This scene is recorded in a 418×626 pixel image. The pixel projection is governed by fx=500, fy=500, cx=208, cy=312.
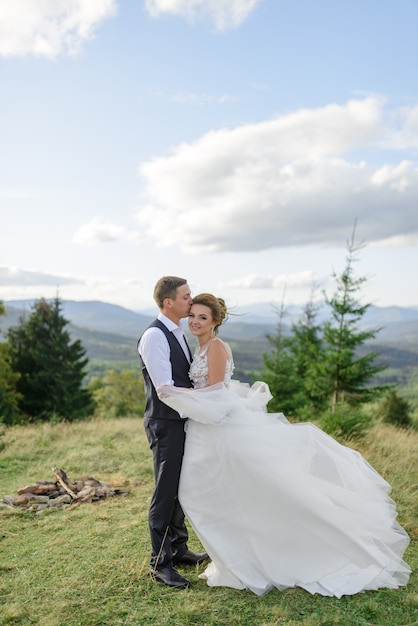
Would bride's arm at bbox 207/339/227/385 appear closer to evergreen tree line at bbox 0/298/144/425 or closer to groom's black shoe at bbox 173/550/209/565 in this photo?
groom's black shoe at bbox 173/550/209/565

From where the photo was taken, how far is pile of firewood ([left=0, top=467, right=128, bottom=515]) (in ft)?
24.3

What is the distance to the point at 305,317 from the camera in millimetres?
27516

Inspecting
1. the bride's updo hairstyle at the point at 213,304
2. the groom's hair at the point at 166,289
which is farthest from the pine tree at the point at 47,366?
the groom's hair at the point at 166,289

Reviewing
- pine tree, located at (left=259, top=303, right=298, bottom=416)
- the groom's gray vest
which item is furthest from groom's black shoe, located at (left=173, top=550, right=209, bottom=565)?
pine tree, located at (left=259, top=303, right=298, bottom=416)

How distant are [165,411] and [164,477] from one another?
64cm

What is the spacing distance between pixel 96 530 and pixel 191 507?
7.10 feet

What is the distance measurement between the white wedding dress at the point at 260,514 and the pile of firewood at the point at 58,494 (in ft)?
10.9

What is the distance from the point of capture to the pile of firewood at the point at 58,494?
7398 mm

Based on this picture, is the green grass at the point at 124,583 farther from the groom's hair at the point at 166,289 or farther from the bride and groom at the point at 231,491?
the groom's hair at the point at 166,289

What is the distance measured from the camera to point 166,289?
4.84m

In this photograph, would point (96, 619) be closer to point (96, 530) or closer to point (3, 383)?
point (96, 530)

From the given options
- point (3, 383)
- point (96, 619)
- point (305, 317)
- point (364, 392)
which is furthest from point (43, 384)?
point (96, 619)

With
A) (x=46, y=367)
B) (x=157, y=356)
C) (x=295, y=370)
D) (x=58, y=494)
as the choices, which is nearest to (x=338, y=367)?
(x=295, y=370)

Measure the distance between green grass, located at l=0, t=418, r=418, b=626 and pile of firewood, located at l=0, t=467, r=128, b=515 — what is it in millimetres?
212
